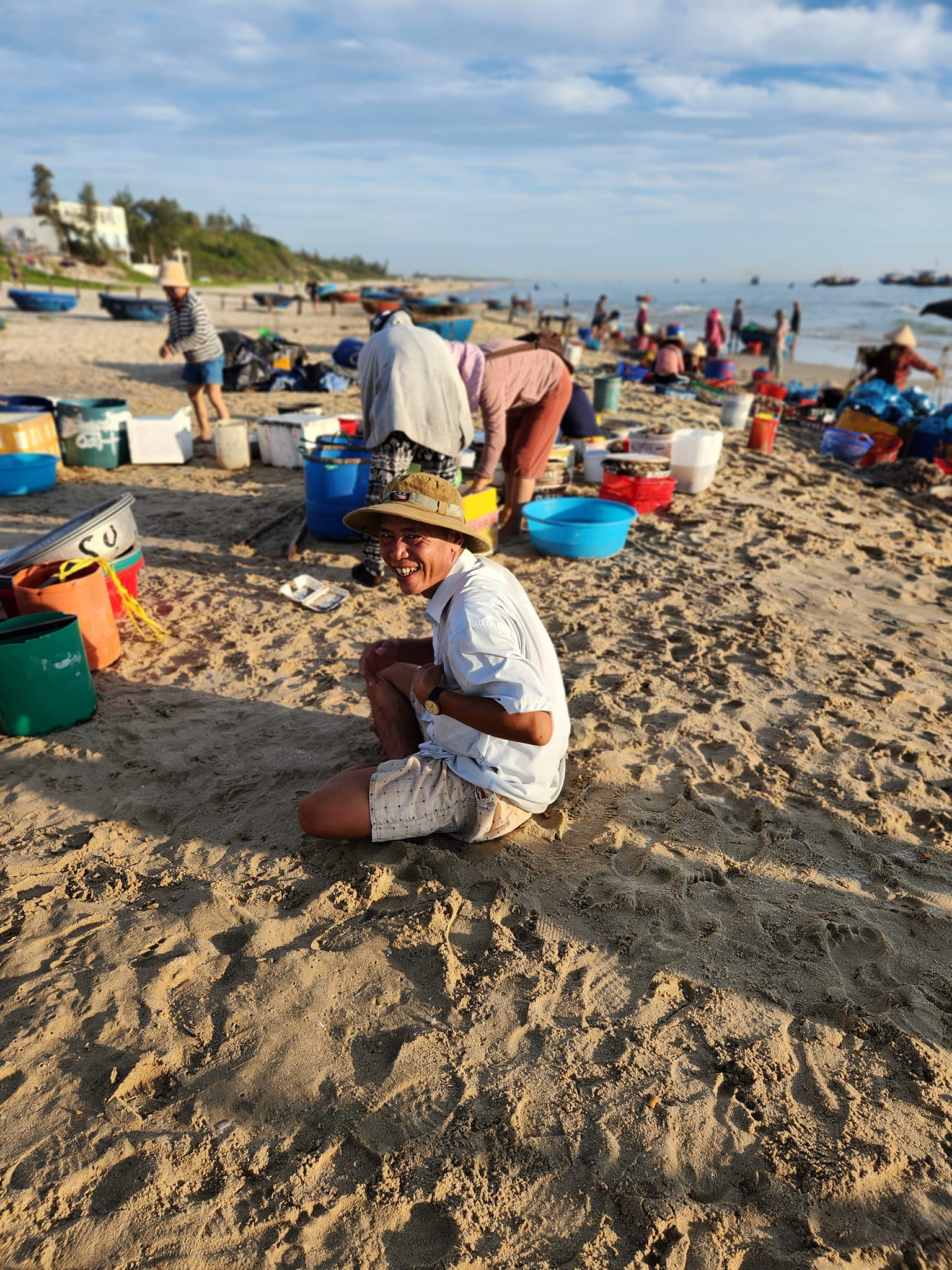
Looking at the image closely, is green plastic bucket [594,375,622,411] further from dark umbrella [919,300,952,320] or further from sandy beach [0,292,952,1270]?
sandy beach [0,292,952,1270]

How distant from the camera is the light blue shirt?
2.12 m

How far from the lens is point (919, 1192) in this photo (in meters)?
1.64

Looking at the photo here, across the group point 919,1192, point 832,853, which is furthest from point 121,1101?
point 832,853

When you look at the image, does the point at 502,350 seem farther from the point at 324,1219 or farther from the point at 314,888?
the point at 324,1219

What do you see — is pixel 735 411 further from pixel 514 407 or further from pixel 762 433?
pixel 514 407

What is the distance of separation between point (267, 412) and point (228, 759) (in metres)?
7.83

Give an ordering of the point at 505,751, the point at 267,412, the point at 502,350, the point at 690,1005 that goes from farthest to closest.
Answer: the point at 267,412 < the point at 502,350 < the point at 505,751 < the point at 690,1005

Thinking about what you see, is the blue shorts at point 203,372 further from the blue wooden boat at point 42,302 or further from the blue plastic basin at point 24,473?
the blue wooden boat at point 42,302

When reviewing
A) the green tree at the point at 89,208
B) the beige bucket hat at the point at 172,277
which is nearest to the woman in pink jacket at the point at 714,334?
the beige bucket hat at the point at 172,277

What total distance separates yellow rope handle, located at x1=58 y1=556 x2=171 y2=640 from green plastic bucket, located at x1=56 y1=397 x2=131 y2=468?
3.63 m

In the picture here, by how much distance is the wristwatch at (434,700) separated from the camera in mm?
2199

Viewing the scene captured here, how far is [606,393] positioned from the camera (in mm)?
10742

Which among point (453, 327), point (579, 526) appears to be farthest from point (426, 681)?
point (453, 327)

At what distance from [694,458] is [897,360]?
4600mm
